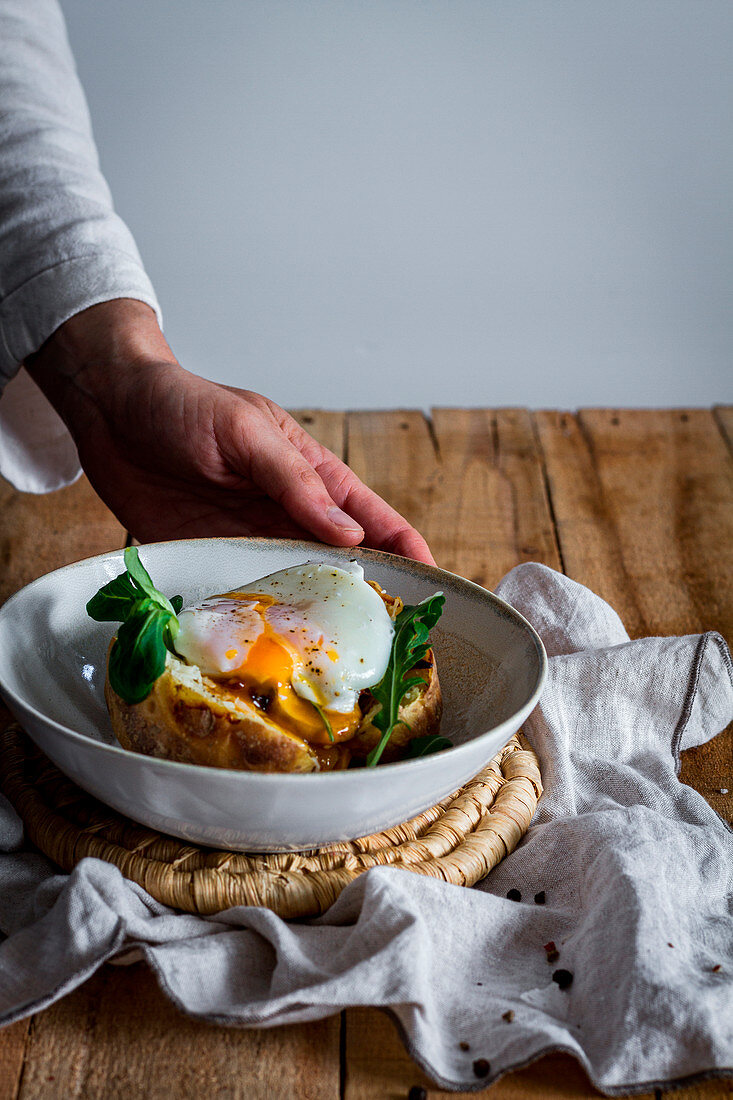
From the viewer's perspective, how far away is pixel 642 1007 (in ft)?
2.56

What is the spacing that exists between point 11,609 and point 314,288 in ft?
6.48

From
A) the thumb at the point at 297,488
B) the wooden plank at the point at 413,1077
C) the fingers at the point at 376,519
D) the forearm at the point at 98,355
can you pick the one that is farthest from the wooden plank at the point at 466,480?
the wooden plank at the point at 413,1077

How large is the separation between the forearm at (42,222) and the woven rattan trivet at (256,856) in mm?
741

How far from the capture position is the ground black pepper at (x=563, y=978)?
0.84 metres

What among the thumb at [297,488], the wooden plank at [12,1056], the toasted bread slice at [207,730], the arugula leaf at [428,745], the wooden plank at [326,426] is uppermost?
the toasted bread slice at [207,730]

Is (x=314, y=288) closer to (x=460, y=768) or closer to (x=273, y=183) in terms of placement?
(x=273, y=183)

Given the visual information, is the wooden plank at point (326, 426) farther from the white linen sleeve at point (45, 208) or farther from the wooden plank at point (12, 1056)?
the wooden plank at point (12, 1056)

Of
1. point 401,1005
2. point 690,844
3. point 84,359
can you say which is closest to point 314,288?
point 84,359

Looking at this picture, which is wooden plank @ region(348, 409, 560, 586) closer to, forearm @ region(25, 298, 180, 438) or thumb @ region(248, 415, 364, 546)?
thumb @ region(248, 415, 364, 546)

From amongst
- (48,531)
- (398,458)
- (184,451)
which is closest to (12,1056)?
(184,451)

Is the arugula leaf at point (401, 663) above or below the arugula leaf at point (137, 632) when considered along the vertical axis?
below

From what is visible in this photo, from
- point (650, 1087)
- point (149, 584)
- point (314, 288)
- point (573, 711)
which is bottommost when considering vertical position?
point (314, 288)

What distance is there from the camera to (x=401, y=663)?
986 mm

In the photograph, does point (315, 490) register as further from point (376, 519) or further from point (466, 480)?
point (466, 480)
